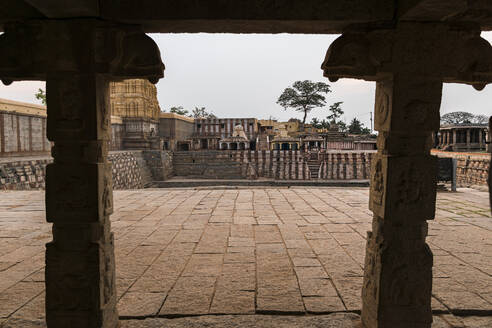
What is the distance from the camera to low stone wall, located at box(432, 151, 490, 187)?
48.9 feet

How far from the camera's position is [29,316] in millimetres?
2580

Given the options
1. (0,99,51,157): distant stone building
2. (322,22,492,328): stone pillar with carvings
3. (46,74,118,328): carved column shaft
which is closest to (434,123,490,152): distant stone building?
(322,22,492,328): stone pillar with carvings

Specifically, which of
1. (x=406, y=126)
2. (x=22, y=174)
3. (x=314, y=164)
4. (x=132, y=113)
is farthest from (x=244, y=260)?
(x=132, y=113)

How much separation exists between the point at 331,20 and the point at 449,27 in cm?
84

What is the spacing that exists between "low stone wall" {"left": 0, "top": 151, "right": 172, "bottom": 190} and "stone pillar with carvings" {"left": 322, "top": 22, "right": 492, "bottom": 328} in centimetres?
1126

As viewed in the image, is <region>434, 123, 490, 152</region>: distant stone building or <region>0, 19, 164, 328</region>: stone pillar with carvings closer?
<region>0, 19, 164, 328</region>: stone pillar with carvings

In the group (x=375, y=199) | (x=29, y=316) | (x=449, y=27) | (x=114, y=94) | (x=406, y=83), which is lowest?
(x=29, y=316)

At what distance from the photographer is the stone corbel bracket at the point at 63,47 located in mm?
2086

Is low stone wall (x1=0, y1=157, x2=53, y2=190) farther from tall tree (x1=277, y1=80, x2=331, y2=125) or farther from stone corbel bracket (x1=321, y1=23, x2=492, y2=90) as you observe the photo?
tall tree (x1=277, y1=80, x2=331, y2=125)

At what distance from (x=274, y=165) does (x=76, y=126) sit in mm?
20637

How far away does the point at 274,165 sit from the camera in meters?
22.5

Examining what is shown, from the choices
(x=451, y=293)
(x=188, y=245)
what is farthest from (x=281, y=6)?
(x=188, y=245)

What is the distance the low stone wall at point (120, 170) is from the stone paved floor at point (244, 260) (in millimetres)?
3601

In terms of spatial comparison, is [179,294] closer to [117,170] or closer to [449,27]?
[449,27]
